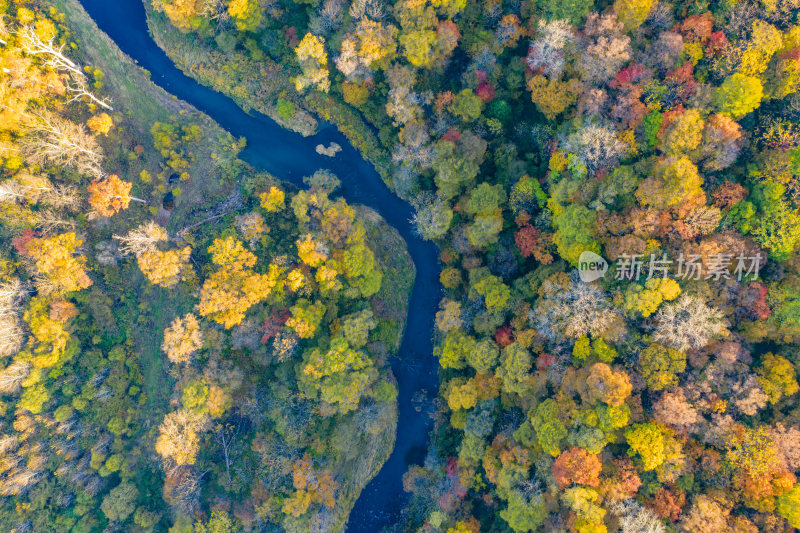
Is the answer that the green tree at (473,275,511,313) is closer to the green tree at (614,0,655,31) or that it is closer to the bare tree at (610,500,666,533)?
the bare tree at (610,500,666,533)

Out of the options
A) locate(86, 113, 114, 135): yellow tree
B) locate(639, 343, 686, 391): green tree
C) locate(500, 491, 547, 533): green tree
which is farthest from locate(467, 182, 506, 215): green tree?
locate(86, 113, 114, 135): yellow tree

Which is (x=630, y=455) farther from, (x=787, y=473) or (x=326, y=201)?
(x=326, y=201)

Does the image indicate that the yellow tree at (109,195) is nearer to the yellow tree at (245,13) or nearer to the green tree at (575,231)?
the yellow tree at (245,13)

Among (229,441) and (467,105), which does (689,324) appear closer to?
(467,105)


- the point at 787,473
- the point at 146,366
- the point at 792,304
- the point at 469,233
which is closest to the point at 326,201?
the point at 469,233

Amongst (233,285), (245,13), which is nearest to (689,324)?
(233,285)

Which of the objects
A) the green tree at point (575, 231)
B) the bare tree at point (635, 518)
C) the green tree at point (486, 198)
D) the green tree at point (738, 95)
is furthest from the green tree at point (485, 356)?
the green tree at point (738, 95)
